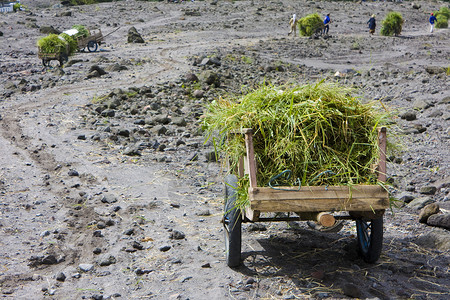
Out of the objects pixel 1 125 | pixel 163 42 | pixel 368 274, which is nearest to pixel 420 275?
pixel 368 274

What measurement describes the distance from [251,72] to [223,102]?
12.5 metres

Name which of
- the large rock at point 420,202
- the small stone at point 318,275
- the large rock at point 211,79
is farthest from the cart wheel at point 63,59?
the small stone at point 318,275

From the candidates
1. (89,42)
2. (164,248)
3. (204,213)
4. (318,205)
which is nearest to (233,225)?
(318,205)

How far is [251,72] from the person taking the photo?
57.6 ft

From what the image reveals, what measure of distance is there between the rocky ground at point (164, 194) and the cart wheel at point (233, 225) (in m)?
0.17

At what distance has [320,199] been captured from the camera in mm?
4066

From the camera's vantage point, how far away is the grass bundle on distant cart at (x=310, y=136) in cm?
430

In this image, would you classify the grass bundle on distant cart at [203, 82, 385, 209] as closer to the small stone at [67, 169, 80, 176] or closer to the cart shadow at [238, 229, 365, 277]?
the cart shadow at [238, 229, 365, 277]

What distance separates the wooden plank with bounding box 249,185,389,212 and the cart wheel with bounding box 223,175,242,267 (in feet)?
1.43

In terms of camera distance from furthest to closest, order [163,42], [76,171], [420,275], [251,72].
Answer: [163,42]
[251,72]
[76,171]
[420,275]

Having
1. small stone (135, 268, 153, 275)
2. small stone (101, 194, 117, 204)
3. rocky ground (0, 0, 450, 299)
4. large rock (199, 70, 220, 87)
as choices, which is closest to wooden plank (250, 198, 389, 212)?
rocky ground (0, 0, 450, 299)

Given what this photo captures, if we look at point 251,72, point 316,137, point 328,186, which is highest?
point 316,137

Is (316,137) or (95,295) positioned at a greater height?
(316,137)

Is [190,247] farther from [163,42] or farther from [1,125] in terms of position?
[163,42]
